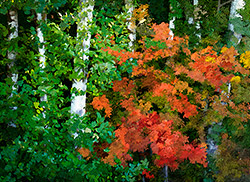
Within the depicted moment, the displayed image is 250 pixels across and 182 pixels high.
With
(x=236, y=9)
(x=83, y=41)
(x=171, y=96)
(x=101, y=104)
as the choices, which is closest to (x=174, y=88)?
(x=171, y=96)

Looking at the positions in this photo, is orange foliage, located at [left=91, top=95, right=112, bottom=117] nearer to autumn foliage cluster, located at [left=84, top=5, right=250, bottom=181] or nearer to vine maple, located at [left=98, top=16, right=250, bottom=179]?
autumn foliage cluster, located at [left=84, top=5, right=250, bottom=181]

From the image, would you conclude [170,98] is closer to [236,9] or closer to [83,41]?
A: [236,9]

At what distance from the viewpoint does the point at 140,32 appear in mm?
9773

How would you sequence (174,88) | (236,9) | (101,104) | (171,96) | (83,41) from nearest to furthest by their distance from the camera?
(83,41)
(101,104)
(236,9)
(174,88)
(171,96)

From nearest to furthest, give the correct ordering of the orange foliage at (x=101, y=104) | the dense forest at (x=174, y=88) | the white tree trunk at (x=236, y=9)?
the dense forest at (x=174, y=88)
the orange foliage at (x=101, y=104)
the white tree trunk at (x=236, y=9)

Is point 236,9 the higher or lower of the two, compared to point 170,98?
higher

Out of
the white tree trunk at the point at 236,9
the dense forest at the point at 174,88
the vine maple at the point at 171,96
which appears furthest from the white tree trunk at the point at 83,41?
the white tree trunk at the point at 236,9

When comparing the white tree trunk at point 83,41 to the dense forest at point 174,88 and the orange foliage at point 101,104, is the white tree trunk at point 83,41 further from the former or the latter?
the orange foliage at point 101,104

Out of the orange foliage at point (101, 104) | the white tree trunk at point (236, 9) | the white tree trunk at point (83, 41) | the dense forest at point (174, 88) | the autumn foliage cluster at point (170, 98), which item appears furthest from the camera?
the white tree trunk at point (236, 9)

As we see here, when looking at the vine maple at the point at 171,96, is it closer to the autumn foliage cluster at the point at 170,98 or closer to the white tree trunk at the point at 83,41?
the autumn foliage cluster at the point at 170,98

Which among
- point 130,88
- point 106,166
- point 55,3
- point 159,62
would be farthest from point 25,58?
point 159,62

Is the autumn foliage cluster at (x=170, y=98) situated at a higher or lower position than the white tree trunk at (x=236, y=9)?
lower

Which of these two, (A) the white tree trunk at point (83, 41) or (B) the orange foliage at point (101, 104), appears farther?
(B) the orange foliage at point (101, 104)

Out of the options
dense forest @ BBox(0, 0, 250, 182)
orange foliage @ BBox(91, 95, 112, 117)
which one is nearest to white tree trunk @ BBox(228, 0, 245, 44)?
dense forest @ BBox(0, 0, 250, 182)
